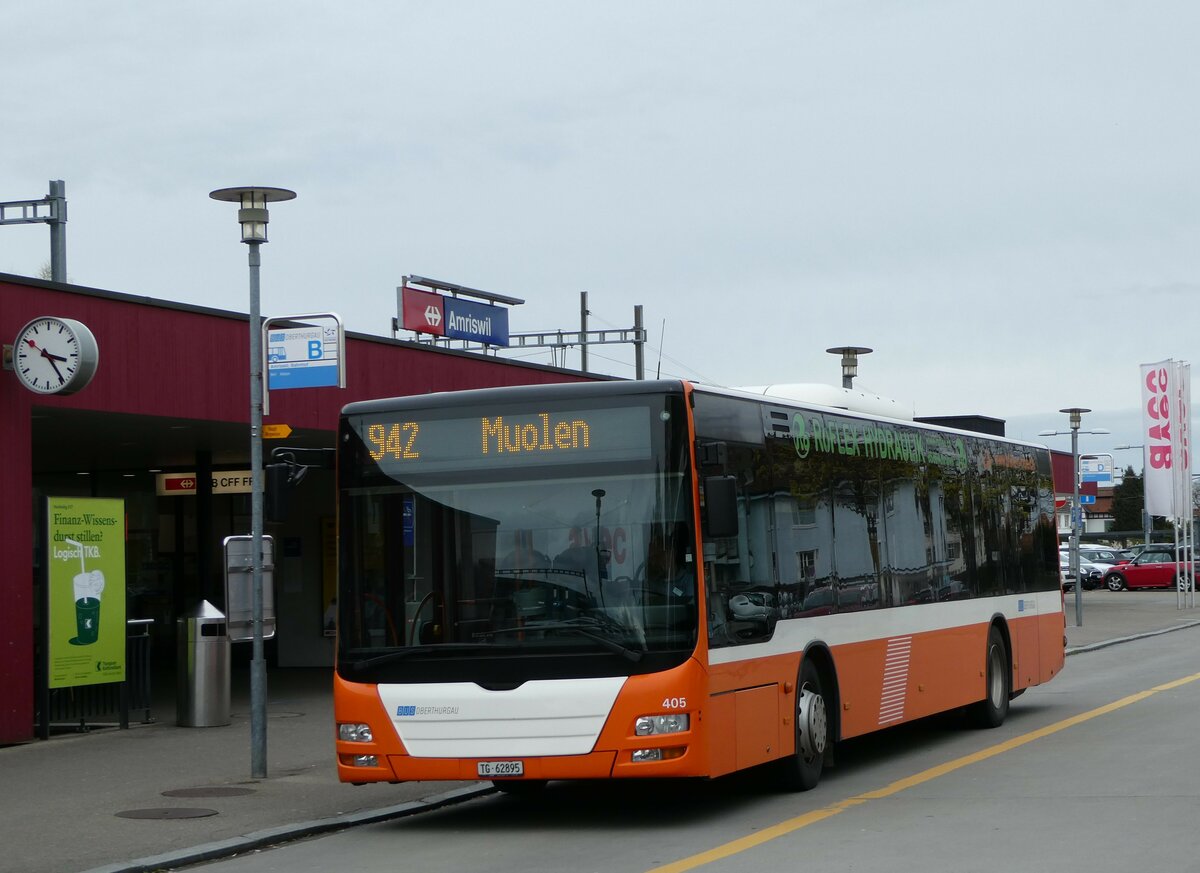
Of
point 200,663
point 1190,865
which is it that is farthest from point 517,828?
point 200,663

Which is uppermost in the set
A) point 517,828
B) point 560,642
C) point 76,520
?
point 76,520

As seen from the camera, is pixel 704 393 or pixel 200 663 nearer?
pixel 704 393

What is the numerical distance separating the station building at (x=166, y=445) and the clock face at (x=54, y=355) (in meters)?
0.25

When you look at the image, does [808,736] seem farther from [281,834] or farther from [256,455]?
[256,455]

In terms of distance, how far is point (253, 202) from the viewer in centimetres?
1391

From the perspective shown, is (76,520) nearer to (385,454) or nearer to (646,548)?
(385,454)

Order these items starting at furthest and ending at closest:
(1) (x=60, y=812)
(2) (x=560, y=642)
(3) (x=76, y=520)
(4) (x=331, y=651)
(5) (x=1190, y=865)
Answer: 1. (4) (x=331, y=651)
2. (3) (x=76, y=520)
3. (1) (x=60, y=812)
4. (2) (x=560, y=642)
5. (5) (x=1190, y=865)

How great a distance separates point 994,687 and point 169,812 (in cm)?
842

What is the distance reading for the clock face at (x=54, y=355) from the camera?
1568 cm

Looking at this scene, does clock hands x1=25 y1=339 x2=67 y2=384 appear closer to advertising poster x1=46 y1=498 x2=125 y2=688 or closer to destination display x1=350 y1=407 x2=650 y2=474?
advertising poster x1=46 y1=498 x2=125 y2=688

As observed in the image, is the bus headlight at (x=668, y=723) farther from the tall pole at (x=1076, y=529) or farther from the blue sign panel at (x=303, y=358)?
the tall pole at (x=1076, y=529)

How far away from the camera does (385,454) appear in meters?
11.1

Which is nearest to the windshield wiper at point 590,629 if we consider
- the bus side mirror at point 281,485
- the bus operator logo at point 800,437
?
the bus side mirror at point 281,485

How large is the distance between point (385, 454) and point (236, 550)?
361 cm
